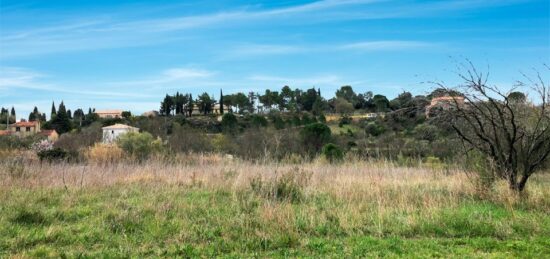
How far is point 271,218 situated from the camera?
6.25 m

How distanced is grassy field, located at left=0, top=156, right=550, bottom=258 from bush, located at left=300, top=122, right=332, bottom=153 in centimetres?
1956

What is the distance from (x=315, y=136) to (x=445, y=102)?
2233 centimetres

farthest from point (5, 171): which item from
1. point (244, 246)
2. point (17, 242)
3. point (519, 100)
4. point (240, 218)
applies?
point (519, 100)

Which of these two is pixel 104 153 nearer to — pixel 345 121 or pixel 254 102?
pixel 345 121

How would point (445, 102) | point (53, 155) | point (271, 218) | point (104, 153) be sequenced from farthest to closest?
point (104, 153), point (53, 155), point (445, 102), point (271, 218)

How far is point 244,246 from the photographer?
5316 mm

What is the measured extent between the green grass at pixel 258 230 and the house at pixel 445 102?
1.97 meters

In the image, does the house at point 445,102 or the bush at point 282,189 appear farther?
the house at point 445,102

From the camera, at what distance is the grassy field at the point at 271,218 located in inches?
208

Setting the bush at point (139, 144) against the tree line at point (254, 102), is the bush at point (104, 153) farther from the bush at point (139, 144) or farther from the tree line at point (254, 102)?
the tree line at point (254, 102)

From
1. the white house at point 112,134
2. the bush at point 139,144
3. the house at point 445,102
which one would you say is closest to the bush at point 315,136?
the bush at point 139,144

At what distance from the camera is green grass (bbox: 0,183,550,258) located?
5.18 metres

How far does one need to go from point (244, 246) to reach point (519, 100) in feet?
23.5

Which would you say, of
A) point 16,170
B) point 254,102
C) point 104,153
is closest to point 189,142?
point 104,153
